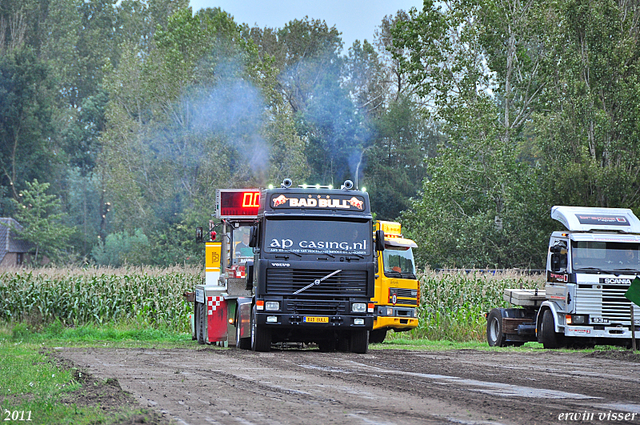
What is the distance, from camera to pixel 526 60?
162ft

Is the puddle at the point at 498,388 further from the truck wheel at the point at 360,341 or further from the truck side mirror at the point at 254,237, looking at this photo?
the truck side mirror at the point at 254,237

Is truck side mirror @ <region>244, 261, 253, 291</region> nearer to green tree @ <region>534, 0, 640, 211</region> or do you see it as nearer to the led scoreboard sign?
the led scoreboard sign

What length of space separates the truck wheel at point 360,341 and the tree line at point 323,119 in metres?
20.7

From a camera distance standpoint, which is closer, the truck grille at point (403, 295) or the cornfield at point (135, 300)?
the truck grille at point (403, 295)

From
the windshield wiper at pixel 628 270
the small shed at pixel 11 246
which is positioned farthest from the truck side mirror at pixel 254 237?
the small shed at pixel 11 246

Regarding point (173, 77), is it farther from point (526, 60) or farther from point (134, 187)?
point (526, 60)

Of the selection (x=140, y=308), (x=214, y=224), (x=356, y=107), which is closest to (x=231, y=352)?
(x=214, y=224)

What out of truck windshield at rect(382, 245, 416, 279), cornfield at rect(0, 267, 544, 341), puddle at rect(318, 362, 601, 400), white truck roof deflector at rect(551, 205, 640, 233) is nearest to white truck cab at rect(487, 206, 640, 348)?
white truck roof deflector at rect(551, 205, 640, 233)

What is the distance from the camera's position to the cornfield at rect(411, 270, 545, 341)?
30.2 m

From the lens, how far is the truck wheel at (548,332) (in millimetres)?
23909

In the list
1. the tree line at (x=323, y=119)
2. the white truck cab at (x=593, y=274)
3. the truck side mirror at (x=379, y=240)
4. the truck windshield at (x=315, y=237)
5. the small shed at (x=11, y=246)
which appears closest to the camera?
the truck windshield at (x=315, y=237)

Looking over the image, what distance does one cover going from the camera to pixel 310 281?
1927 centimetres

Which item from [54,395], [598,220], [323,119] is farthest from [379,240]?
[323,119]

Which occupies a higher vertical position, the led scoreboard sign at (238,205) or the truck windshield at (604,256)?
the led scoreboard sign at (238,205)
